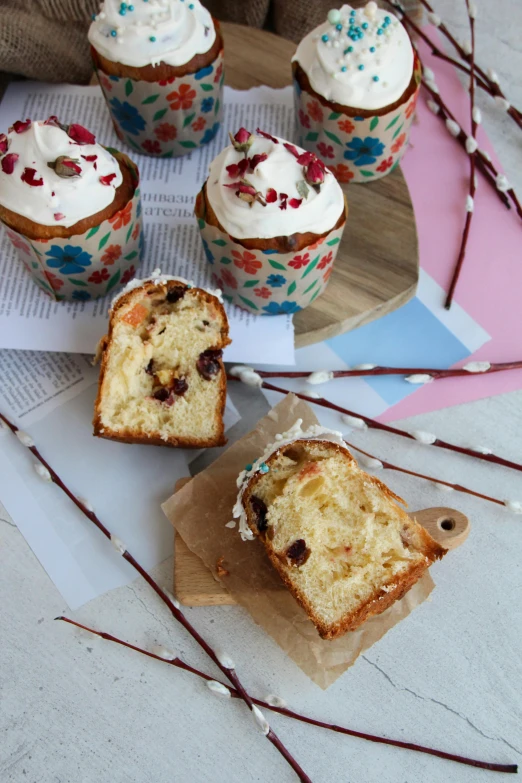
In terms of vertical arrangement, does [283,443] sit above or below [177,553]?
above

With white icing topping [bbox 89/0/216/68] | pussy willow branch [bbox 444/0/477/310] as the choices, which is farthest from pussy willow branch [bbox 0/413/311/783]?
pussy willow branch [bbox 444/0/477/310]

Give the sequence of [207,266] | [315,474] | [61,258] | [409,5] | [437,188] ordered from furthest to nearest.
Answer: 1. [409,5]
2. [437,188]
3. [207,266]
4. [61,258]
5. [315,474]

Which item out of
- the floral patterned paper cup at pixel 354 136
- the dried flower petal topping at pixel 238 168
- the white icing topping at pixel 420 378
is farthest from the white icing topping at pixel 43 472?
the floral patterned paper cup at pixel 354 136

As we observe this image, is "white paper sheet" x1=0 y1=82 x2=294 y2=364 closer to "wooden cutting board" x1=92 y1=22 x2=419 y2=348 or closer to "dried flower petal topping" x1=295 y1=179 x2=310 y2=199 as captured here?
"wooden cutting board" x1=92 y1=22 x2=419 y2=348

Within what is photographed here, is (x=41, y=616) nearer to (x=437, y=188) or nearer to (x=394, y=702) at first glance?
(x=394, y=702)

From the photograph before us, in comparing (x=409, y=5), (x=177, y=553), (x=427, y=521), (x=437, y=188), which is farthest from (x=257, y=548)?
(x=409, y=5)

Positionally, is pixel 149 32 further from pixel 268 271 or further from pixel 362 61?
pixel 268 271

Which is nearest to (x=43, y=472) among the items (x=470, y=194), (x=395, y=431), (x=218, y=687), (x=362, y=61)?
(x=218, y=687)

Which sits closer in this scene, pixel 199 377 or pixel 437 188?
pixel 199 377
